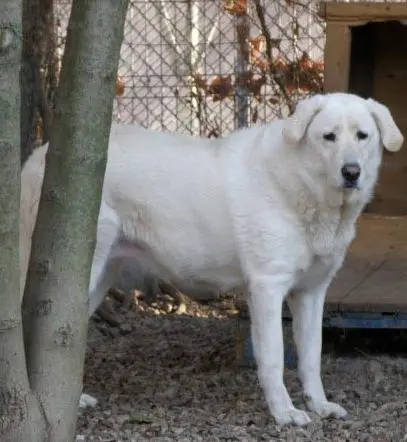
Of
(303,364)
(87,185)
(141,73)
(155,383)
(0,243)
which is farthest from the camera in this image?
(141,73)

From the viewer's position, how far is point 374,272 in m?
5.73

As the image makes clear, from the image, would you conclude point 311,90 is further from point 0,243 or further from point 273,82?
point 0,243

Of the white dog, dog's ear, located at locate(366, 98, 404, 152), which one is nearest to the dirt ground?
the white dog

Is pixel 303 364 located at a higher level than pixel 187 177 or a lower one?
lower

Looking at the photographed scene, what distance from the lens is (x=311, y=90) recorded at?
6871 millimetres

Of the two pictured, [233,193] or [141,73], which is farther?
[141,73]

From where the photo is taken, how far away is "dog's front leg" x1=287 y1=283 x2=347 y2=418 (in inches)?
180

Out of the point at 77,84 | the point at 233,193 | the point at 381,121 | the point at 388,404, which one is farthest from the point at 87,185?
the point at 388,404

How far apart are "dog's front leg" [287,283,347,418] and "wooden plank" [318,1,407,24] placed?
176cm

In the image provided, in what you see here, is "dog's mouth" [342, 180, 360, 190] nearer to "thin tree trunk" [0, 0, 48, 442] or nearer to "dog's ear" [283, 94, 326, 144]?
"dog's ear" [283, 94, 326, 144]

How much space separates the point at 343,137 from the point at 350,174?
6.7 inches

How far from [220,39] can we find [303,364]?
10.4 ft

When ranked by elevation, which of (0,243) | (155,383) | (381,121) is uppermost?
(381,121)

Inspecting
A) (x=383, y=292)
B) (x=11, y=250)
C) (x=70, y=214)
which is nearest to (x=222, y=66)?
(x=383, y=292)
